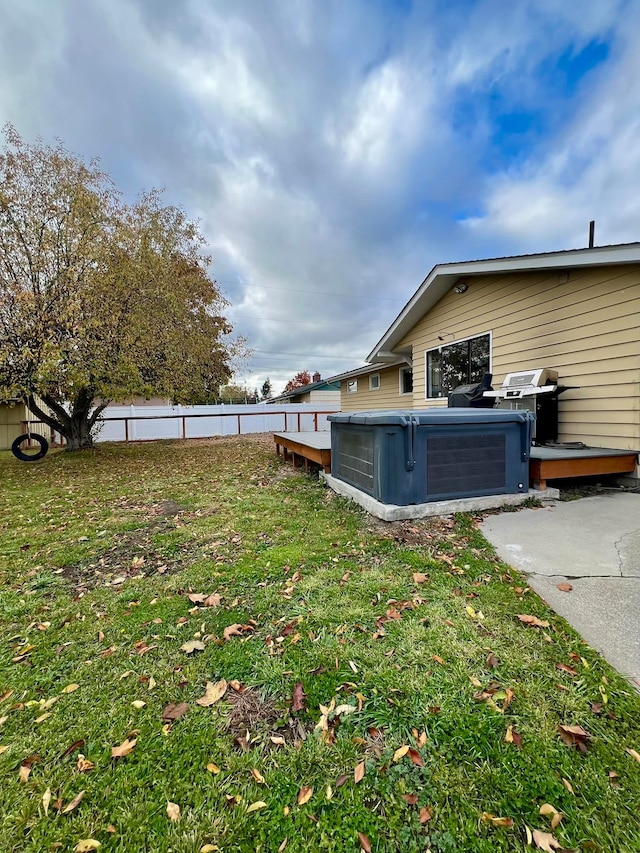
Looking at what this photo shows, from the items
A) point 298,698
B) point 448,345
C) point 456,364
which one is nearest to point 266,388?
point 448,345

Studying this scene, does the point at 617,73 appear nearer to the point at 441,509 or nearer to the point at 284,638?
Answer: the point at 441,509

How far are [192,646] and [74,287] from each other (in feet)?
27.1

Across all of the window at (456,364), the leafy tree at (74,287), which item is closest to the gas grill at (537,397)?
the window at (456,364)

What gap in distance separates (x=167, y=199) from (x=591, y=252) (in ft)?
34.5

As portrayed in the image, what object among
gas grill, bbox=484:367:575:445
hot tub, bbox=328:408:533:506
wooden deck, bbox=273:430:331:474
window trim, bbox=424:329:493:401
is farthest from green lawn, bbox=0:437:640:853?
→ window trim, bbox=424:329:493:401

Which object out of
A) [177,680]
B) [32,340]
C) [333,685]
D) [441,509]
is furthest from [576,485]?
[32,340]

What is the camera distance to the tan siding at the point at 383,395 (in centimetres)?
1162

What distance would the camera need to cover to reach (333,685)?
170 cm

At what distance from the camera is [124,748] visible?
1.42 metres

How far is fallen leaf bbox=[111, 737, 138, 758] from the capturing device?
1393 millimetres

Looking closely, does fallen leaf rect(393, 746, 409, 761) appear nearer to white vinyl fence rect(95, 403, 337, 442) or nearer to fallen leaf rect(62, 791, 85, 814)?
fallen leaf rect(62, 791, 85, 814)

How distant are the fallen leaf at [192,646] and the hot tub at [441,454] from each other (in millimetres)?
2244

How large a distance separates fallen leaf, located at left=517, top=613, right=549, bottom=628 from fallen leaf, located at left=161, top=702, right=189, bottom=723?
71.5 inches

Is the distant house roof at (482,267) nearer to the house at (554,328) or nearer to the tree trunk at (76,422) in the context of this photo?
the house at (554,328)
